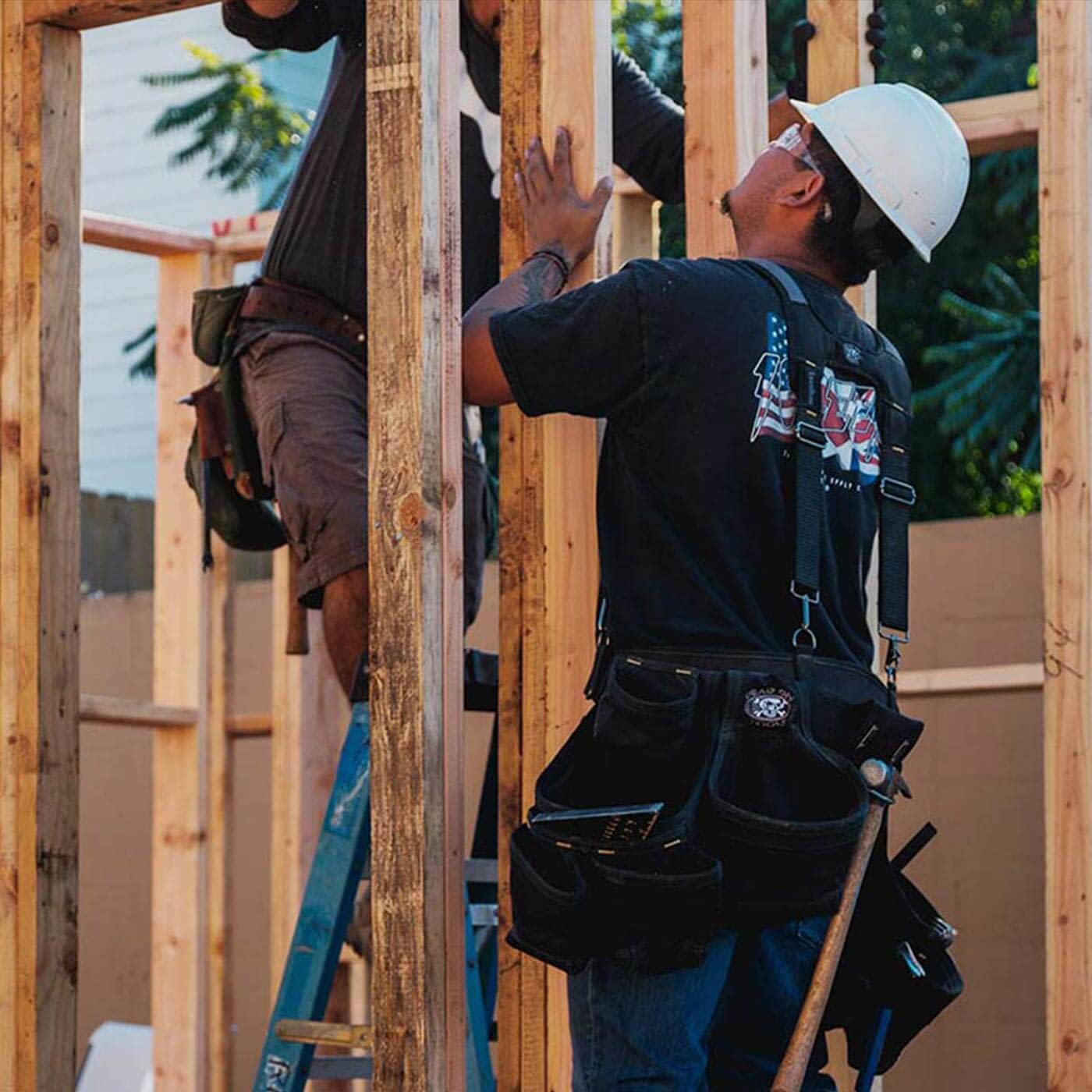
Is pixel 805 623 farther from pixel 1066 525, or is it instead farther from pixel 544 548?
pixel 1066 525

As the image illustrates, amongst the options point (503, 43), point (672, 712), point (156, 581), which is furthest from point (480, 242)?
point (156, 581)

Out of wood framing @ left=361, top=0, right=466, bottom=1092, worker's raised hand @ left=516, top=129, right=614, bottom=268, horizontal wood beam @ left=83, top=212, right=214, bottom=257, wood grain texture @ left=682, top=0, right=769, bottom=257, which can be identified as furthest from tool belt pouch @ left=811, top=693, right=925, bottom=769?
horizontal wood beam @ left=83, top=212, right=214, bottom=257

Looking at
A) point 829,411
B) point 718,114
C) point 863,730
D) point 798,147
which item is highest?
point 718,114

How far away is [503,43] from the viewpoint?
381 centimetres

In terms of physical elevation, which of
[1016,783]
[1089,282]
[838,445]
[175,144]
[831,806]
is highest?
[175,144]

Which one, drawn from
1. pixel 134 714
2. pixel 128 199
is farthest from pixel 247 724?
pixel 128 199

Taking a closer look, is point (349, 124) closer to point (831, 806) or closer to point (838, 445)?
point (838, 445)

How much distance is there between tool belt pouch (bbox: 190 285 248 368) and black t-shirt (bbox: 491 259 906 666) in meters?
1.42

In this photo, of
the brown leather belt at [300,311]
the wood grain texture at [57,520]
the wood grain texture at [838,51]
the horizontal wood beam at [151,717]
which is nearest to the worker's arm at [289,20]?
the wood grain texture at [57,520]

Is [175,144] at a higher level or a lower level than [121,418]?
higher

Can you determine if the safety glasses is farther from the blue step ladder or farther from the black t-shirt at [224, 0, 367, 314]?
the blue step ladder

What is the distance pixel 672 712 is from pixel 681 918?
0.96 ft

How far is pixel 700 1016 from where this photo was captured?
3.06 m

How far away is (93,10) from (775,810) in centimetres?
215
